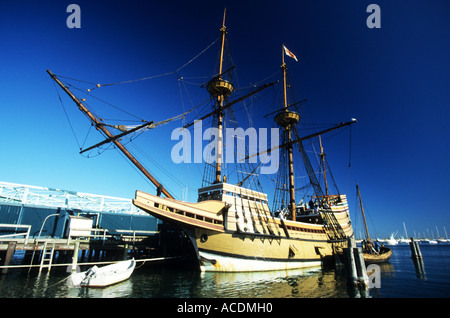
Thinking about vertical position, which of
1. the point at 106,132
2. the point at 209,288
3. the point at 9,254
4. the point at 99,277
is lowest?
the point at 209,288

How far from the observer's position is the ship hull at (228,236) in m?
16.7

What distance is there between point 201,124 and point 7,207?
23210 millimetres

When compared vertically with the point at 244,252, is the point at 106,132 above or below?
above

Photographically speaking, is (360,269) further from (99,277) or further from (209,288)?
(99,277)

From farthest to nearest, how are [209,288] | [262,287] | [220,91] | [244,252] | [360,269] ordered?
[220,91]
[244,252]
[360,269]
[262,287]
[209,288]

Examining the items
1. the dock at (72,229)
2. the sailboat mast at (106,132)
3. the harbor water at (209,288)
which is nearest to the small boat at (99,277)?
the harbor water at (209,288)

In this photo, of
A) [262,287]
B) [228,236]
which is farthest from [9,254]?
[262,287]

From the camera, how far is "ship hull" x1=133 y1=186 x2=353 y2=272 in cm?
1673

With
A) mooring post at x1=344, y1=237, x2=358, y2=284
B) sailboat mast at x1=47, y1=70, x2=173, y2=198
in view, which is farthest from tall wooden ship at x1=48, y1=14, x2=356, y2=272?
mooring post at x1=344, y1=237, x2=358, y2=284

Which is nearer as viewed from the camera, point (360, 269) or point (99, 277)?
point (99, 277)

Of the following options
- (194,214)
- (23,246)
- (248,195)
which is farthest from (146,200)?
(23,246)

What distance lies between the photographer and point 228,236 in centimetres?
1845

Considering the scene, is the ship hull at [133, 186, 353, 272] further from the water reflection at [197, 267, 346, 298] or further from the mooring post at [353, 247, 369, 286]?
the mooring post at [353, 247, 369, 286]

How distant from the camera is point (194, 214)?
→ 1734 centimetres
